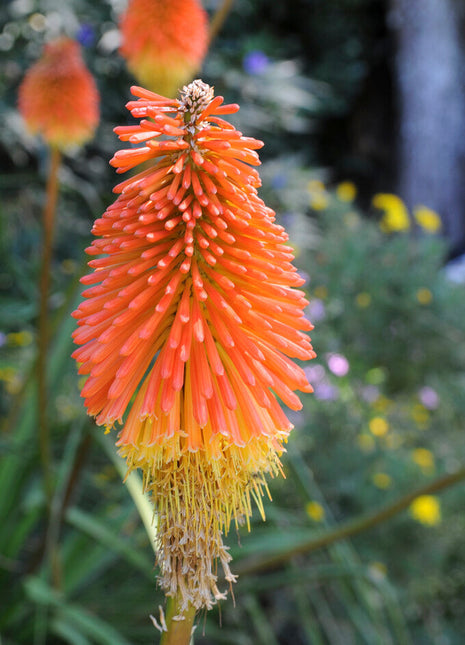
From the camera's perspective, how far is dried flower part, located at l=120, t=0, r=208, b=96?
2232mm

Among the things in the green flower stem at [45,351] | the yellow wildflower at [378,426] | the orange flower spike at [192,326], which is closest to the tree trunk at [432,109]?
the yellow wildflower at [378,426]

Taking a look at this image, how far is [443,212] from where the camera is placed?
364 inches

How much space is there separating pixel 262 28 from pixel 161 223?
301 inches

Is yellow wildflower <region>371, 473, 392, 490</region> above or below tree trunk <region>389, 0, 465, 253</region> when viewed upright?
below

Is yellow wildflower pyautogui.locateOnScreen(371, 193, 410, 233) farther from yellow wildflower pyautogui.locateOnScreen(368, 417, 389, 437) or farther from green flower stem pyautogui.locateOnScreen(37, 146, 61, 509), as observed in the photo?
green flower stem pyautogui.locateOnScreen(37, 146, 61, 509)

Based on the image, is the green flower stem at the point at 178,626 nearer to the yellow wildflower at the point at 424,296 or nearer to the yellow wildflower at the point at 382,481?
the yellow wildflower at the point at 382,481

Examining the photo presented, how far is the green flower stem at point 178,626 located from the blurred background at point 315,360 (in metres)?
0.49

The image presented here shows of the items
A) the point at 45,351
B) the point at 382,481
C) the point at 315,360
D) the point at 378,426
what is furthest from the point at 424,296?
the point at 45,351

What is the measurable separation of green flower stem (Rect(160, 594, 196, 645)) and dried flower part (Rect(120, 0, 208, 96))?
2069mm

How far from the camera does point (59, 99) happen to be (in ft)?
8.09

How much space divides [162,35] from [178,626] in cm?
214

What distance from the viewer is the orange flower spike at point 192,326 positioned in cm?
86

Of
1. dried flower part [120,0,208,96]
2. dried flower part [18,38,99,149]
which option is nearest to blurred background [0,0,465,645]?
dried flower part [18,38,99,149]

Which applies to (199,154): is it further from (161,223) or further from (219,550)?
(219,550)
